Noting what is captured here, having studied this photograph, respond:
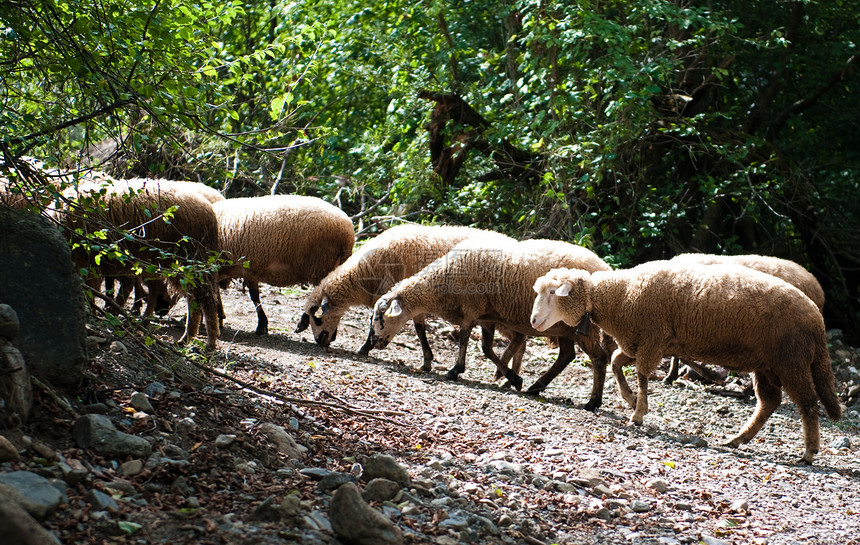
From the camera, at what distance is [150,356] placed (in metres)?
5.13

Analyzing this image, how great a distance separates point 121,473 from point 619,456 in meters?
3.70

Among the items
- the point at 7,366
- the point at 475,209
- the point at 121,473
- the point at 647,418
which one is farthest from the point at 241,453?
the point at 475,209

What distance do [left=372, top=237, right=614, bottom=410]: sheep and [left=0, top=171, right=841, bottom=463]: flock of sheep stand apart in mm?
15

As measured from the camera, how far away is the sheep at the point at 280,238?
10117 mm

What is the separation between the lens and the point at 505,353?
927cm

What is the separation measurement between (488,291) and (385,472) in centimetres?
486

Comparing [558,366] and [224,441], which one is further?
[558,366]

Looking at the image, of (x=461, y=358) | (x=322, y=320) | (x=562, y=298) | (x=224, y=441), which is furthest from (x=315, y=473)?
(x=322, y=320)

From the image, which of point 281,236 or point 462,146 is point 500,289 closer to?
point 281,236

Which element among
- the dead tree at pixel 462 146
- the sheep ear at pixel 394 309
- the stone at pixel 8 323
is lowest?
the stone at pixel 8 323

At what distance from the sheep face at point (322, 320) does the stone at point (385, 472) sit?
5.73m

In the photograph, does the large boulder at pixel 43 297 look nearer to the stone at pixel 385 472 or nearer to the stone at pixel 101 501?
the stone at pixel 101 501

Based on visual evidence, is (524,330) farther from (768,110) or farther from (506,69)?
(768,110)

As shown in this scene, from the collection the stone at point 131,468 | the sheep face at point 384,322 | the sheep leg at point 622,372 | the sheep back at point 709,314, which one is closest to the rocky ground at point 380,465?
the stone at point 131,468
